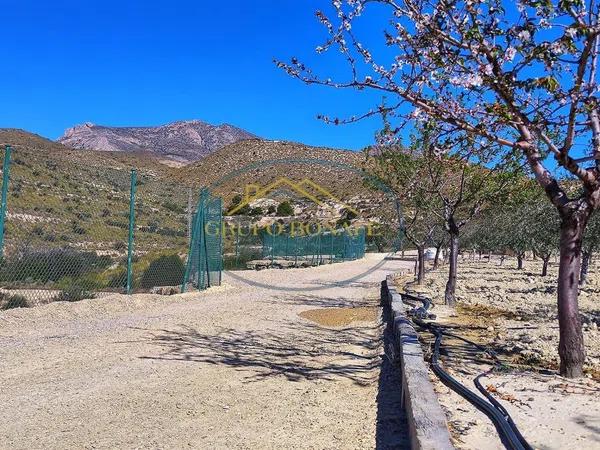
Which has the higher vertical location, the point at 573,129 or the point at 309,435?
the point at 573,129

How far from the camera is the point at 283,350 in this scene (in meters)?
8.59

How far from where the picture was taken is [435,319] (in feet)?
37.7

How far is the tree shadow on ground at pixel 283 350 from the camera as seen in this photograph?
282 inches

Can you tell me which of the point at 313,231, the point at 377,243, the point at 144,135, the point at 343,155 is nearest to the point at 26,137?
the point at 343,155

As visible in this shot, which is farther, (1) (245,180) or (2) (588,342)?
(1) (245,180)

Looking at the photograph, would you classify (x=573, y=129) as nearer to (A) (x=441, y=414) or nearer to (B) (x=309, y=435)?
(A) (x=441, y=414)

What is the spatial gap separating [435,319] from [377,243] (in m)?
48.8

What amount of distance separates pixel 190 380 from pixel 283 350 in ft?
7.50

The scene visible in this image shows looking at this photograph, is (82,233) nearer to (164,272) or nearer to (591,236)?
(164,272)

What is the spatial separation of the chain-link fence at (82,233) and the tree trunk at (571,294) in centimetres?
803

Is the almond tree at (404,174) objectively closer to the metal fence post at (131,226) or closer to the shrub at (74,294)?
the metal fence post at (131,226)

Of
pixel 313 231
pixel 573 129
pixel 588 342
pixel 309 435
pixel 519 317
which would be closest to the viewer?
pixel 309 435

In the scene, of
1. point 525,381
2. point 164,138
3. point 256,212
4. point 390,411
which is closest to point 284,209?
point 256,212

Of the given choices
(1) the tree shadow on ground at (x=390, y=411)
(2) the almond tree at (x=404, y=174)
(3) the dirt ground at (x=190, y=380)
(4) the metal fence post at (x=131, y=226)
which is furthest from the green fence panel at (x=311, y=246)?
(1) the tree shadow on ground at (x=390, y=411)
